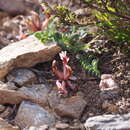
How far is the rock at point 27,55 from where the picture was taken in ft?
14.0

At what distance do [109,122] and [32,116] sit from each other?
0.90 metres

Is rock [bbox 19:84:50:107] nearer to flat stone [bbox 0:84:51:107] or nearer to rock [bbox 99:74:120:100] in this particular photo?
flat stone [bbox 0:84:51:107]

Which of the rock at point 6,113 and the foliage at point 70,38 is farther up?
the foliage at point 70,38

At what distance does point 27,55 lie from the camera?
436 centimetres

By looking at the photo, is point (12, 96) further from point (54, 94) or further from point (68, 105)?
point (68, 105)

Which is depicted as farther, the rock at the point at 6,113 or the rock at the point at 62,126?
A: the rock at the point at 6,113

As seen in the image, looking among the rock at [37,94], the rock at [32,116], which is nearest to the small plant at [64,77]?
the rock at [37,94]

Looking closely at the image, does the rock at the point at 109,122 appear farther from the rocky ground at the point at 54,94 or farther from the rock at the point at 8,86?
the rock at the point at 8,86

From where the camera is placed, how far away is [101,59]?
4473mm

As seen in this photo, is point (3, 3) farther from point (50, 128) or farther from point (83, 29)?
point (50, 128)

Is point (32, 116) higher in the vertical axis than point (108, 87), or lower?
lower

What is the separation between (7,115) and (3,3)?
3579 millimetres

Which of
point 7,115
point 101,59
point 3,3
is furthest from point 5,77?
point 3,3

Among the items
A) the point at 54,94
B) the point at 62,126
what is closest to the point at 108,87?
the point at 54,94
